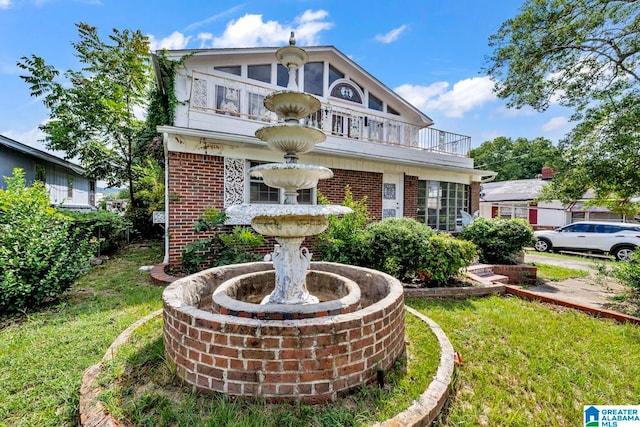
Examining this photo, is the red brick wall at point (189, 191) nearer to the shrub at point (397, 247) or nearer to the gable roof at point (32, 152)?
the shrub at point (397, 247)

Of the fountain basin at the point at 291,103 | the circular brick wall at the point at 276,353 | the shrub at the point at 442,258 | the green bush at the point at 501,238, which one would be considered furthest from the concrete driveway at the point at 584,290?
the fountain basin at the point at 291,103

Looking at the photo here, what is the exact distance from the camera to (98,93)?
11359 mm

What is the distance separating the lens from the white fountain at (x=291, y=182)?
274 cm

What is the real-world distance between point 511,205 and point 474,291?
18746mm

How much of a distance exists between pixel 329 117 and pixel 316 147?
1.82 metres

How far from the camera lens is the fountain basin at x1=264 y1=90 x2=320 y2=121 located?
115 inches

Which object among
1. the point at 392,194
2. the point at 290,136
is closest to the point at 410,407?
the point at 290,136

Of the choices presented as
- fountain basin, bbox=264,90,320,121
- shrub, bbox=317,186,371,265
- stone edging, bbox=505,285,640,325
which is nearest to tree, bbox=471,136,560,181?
stone edging, bbox=505,285,640,325

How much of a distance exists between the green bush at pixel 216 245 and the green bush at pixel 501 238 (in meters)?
6.20

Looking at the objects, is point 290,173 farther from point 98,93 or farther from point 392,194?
point 98,93

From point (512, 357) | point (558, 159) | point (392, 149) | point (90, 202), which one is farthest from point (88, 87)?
point (558, 159)

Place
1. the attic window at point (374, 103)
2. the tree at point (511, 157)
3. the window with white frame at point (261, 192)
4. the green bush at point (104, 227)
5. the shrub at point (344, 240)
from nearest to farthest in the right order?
1. the shrub at point (344, 240)
2. the window with white frame at point (261, 192)
3. the green bush at point (104, 227)
4. the attic window at point (374, 103)
5. the tree at point (511, 157)

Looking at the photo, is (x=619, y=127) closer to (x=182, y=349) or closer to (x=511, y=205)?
(x=182, y=349)

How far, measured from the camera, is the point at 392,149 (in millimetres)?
9461
